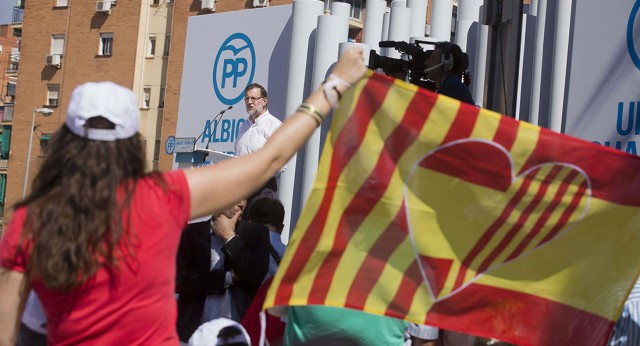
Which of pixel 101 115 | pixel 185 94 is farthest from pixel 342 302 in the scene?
pixel 185 94

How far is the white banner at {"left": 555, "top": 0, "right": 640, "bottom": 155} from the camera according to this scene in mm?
7723

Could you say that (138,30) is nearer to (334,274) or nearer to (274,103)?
(274,103)

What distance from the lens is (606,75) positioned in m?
8.05

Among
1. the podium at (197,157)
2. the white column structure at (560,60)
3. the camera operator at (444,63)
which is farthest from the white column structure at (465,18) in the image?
the camera operator at (444,63)

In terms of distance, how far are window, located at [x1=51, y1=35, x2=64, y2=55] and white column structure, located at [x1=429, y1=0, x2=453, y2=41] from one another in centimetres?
5079

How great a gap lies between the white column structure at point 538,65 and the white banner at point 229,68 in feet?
10.3

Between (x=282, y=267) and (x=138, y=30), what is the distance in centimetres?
5469

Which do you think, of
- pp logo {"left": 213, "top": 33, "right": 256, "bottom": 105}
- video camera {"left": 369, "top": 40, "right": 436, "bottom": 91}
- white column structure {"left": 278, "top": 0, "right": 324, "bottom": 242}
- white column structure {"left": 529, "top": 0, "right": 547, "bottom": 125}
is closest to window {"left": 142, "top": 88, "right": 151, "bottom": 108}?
pp logo {"left": 213, "top": 33, "right": 256, "bottom": 105}

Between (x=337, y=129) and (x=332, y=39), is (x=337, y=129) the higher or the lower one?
the lower one

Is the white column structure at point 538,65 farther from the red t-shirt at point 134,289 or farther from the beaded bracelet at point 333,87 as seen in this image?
the red t-shirt at point 134,289

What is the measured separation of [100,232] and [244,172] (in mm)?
417

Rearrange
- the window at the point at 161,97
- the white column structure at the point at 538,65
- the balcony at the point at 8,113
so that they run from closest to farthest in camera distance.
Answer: the white column structure at the point at 538,65 → the window at the point at 161,97 → the balcony at the point at 8,113

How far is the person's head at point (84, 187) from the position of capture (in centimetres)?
261

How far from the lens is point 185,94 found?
1301 cm
